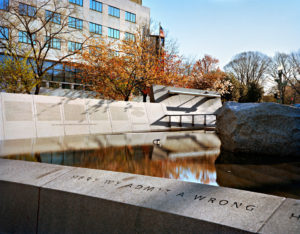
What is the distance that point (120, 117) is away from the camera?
1059 cm

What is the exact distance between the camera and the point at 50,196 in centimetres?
225

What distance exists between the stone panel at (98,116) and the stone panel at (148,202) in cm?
699

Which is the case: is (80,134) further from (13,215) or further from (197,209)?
(197,209)

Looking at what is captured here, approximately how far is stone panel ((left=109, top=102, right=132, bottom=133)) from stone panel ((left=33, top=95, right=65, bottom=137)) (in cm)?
225

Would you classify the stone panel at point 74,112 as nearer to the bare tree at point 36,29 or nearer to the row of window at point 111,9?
the bare tree at point 36,29

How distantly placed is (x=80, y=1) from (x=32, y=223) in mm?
38631

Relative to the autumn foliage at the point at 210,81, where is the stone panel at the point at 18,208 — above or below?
below

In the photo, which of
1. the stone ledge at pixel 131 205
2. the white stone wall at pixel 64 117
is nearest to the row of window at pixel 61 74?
the white stone wall at pixel 64 117

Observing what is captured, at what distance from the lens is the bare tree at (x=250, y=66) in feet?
179

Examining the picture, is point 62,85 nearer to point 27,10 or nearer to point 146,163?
point 27,10

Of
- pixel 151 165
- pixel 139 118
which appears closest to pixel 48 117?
pixel 139 118

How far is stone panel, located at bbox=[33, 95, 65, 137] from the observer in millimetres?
8023

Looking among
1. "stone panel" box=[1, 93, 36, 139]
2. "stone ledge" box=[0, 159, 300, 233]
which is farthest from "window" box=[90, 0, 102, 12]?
"stone ledge" box=[0, 159, 300, 233]

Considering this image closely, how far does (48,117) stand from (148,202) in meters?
7.34
